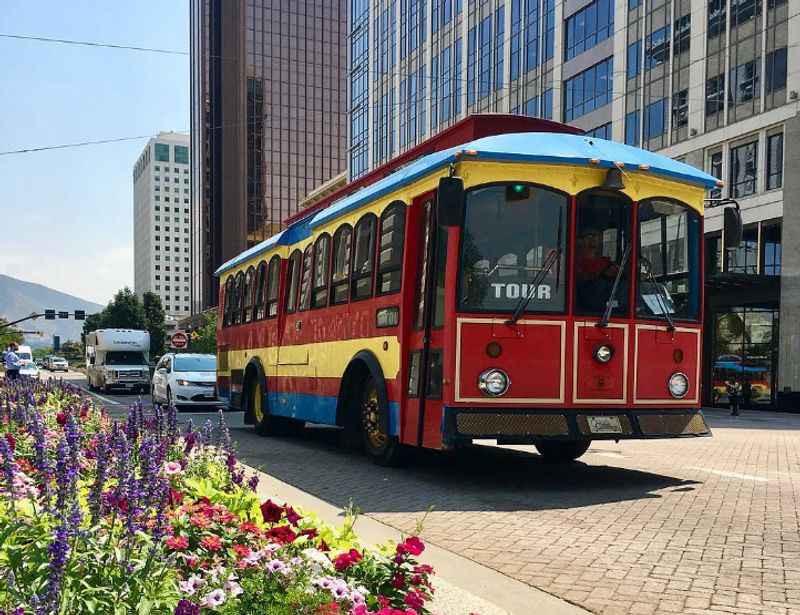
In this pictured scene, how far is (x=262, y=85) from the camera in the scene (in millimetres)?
145750

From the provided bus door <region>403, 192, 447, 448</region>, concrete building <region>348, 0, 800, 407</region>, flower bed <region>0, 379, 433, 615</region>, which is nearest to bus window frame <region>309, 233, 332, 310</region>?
bus door <region>403, 192, 447, 448</region>

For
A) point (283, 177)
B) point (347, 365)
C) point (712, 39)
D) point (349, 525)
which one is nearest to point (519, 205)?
point (347, 365)

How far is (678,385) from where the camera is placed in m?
9.05

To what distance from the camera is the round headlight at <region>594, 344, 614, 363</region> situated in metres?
8.65

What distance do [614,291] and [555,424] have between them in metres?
1.48

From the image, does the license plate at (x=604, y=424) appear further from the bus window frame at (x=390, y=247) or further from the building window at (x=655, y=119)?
the building window at (x=655, y=119)

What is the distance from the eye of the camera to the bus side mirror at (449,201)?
26.5ft

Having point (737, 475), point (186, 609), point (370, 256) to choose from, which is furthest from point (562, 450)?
point (186, 609)

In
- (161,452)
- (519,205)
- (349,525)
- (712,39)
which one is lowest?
(349,525)

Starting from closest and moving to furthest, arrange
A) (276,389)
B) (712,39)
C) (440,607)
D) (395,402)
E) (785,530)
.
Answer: (440,607)
(785,530)
(395,402)
(276,389)
(712,39)

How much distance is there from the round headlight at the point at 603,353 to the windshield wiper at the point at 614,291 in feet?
0.71

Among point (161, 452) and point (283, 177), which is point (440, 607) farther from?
point (283, 177)

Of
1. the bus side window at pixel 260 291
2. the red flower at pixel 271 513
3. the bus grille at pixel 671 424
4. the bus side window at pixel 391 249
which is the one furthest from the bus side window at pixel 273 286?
the red flower at pixel 271 513

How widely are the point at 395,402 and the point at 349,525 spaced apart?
474 cm
